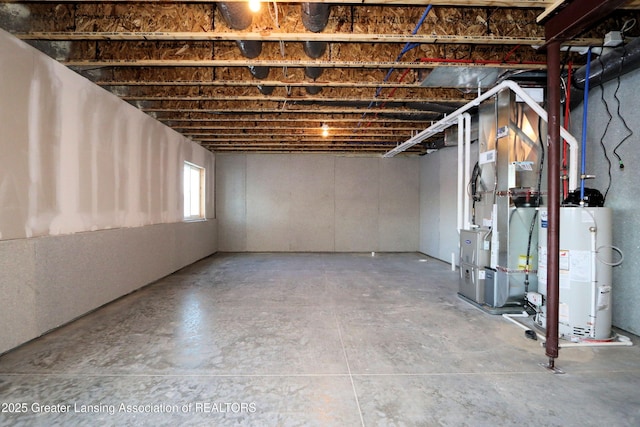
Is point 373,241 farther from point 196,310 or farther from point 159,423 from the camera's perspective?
point 159,423

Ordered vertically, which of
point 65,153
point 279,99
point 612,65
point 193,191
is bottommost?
point 193,191

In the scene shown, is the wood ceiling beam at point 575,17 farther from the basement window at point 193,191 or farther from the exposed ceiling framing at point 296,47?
the basement window at point 193,191

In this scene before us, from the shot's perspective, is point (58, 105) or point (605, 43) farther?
point (58, 105)

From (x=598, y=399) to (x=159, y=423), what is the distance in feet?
8.44

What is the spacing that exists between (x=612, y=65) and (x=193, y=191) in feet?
23.3

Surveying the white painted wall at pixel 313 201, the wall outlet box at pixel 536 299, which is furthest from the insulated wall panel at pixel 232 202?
the wall outlet box at pixel 536 299

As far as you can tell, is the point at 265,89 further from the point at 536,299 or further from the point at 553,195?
the point at 536,299

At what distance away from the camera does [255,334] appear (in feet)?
9.39

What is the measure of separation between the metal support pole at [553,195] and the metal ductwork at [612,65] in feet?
3.05

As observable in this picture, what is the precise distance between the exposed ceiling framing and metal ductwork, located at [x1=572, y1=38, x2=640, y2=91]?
21cm

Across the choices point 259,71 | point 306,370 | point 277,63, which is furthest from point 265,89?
point 306,370

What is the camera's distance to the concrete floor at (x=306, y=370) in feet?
5.76

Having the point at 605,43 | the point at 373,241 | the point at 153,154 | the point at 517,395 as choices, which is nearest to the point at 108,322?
→ the point at 153,154

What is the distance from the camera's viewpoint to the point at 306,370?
2.22 meters
